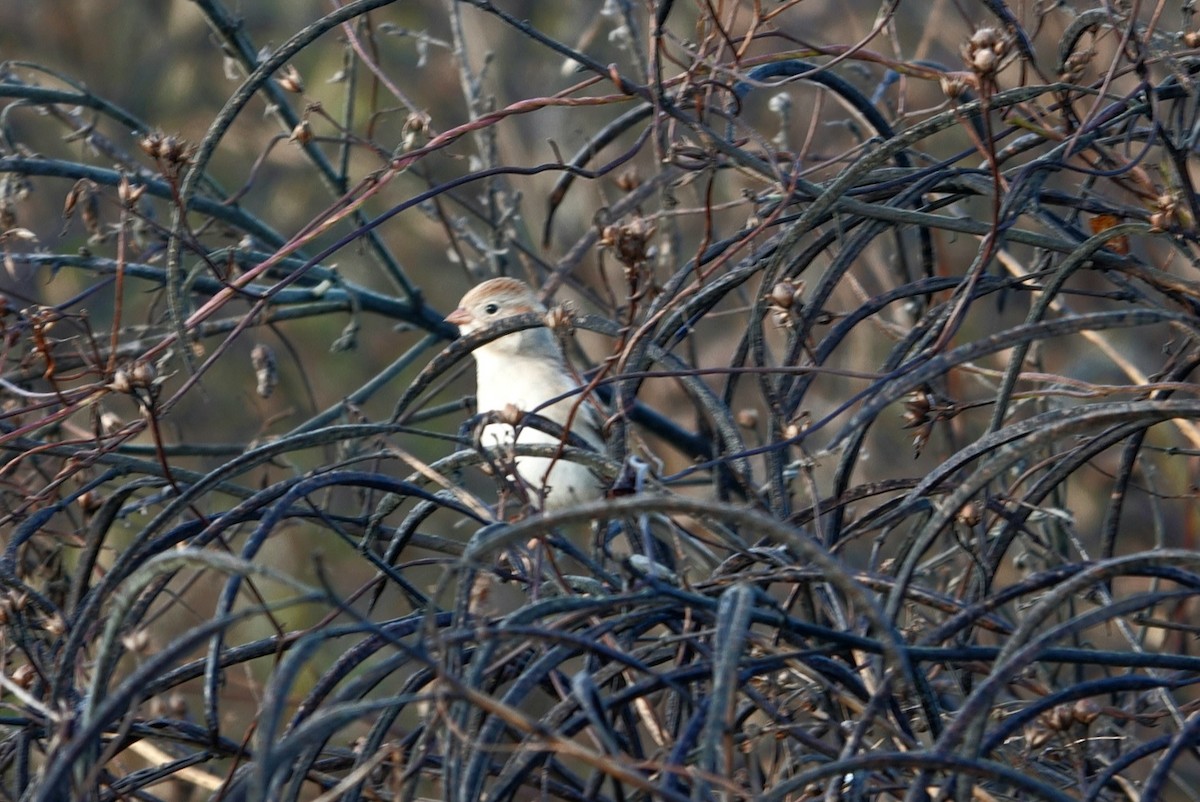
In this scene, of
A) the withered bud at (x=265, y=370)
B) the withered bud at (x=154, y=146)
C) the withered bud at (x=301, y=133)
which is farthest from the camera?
the withered bud at (x=265, y=370)

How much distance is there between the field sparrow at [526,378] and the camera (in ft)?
16.6

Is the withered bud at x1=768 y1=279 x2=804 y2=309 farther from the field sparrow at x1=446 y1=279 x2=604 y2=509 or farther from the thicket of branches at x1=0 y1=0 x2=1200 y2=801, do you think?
the field sparrow at x1=446 y1=279 x2=604 y2=509

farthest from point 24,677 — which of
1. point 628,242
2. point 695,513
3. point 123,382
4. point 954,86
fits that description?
point 954,86

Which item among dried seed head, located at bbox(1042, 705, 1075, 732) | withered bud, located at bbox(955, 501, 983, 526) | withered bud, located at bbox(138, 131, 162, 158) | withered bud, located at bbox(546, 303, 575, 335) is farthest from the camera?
withered bud, located at bbox(138, 131, 162, 158)

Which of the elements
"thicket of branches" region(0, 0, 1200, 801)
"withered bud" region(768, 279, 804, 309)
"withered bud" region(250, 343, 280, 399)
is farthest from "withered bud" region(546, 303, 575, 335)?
"withered bud" region(250, 343, 280, 399)

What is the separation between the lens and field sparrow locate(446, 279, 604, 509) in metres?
5.05

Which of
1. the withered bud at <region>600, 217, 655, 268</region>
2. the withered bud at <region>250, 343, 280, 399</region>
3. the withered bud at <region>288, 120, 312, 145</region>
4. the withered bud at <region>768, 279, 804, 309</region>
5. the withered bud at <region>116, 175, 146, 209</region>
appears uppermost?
the withered bud at <region>288, 120, 312, 145</region>

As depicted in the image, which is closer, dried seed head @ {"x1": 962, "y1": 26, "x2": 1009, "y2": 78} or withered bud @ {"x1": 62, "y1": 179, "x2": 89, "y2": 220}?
dried seed head @ {"x1": 962, "y1": 26, "x2": 1009, "y2": 78}

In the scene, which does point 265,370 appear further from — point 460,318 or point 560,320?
point 560,320

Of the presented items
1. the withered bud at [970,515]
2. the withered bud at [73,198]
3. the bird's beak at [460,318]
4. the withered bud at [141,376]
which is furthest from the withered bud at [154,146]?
the bird's beak at [460,318]

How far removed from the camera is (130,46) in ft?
36.7

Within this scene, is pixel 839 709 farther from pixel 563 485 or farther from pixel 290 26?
pixel 290 26

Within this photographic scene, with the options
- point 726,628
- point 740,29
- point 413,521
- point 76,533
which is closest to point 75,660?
point 413,521

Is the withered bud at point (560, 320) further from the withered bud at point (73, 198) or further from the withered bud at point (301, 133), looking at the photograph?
the withered bud at point (73, 198)
